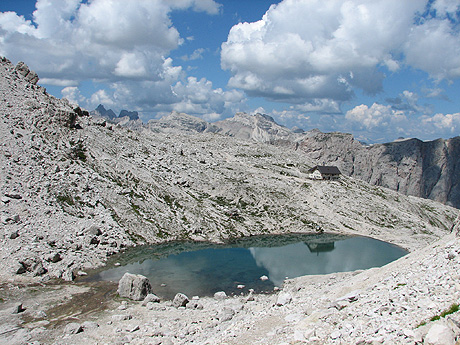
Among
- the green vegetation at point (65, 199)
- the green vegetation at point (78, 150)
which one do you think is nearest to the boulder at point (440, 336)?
the green vegetation at point (65, 199)

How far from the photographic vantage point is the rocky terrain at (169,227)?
21.2m

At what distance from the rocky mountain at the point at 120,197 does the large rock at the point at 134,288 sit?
436 inches

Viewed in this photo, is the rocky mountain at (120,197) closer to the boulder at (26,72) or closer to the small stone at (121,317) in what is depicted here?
the boulder at (26,72)

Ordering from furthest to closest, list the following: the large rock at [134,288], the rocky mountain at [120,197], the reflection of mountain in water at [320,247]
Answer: the reflection of mountain in water at [320,247]
the rocky mountain at [120,197]
the large rock at [134,288]

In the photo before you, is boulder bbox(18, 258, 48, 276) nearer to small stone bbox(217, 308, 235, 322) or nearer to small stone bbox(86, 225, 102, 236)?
small stone bbox(86, 225, 102, 236)

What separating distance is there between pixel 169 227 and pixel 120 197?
13.2 metres

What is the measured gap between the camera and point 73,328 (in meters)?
30.9

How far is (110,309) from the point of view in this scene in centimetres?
3775

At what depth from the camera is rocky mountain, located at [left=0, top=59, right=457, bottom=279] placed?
56.9 metres

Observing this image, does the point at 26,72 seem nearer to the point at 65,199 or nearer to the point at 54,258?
the point at 65,199

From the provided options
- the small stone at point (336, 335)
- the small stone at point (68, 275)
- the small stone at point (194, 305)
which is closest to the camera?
the small stone at point (336, 335)

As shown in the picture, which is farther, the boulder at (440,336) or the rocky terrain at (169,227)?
the rocky terrain at (169,227)

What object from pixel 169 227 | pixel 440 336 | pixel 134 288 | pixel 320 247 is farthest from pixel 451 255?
pixel 169 227

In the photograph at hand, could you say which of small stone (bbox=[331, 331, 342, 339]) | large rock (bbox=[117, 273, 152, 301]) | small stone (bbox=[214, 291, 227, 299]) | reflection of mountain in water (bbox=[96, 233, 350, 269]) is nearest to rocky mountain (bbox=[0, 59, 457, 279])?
reflection of mountain in water (bbox=[96, 233, 350, 269])
